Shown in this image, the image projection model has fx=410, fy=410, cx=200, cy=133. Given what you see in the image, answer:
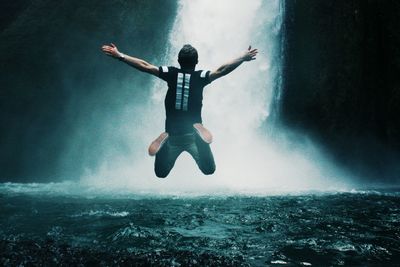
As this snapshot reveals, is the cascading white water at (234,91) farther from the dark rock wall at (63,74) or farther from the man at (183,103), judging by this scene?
the man at (183,103)

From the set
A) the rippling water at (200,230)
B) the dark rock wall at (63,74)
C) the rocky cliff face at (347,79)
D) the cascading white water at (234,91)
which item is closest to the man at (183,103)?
the rippling water at (200,230)

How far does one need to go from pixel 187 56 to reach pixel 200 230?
176 inches

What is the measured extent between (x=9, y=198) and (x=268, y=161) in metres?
11.0

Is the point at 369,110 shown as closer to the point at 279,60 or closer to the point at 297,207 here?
the point at 279,60

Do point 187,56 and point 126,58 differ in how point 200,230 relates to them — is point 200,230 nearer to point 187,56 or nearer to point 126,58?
point 187,56

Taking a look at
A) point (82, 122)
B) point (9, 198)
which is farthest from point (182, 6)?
point (9, 198)

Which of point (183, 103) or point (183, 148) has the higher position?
point (183, 103)

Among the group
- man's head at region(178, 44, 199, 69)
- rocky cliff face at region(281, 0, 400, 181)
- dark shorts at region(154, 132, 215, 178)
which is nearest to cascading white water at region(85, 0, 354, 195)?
rocky cliff face at region(281, 0, 400, 181)

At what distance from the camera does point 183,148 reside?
5652 millimetres

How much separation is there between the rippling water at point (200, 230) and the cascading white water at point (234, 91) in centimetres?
533

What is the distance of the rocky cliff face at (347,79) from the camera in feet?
58.2

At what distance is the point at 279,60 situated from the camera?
18656mm

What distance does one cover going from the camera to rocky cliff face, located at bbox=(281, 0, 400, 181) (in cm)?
1775

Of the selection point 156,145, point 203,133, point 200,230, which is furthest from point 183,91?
point 200,230
